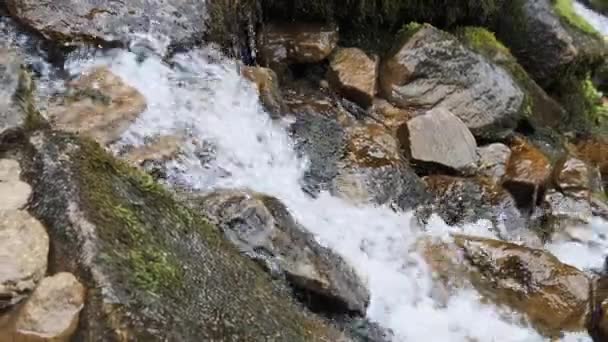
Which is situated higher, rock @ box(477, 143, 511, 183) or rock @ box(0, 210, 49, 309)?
rock @ box(0, 210, 49, 309)

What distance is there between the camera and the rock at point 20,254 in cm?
160

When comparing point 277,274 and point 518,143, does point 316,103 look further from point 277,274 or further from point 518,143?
point 277,274

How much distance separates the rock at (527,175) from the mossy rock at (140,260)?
2.46m

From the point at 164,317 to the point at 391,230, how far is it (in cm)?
215

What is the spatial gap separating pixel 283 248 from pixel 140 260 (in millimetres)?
A: 859

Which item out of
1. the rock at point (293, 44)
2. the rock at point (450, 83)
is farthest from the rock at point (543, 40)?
the rock at point (293, 44)

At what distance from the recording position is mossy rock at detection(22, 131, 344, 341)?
160 centimetres

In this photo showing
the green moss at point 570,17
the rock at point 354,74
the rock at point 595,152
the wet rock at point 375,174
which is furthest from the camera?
the green moss at point 570,17

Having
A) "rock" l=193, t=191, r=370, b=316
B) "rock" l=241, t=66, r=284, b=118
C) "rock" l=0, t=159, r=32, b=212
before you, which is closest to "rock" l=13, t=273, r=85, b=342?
"rock" l=0, t=159, r=32, b=212

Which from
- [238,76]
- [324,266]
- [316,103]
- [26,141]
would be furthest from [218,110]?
[26,141]

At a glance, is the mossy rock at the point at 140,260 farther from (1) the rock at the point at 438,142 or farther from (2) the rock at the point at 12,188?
(1) the rock at the point at 438,142

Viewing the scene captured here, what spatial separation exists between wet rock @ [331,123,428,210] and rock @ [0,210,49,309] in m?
2.12

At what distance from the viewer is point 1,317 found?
159 cm

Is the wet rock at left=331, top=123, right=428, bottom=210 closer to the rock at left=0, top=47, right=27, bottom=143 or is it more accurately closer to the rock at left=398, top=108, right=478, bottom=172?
the rock at left=398, top=108, right=478, bottom=172
